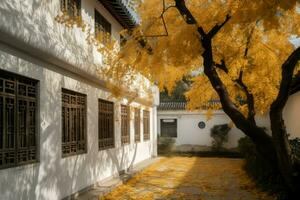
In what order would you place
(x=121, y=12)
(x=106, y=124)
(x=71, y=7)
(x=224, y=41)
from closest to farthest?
(x=71, y=7) < (x=224, y=41) < (x=121, y=12) < (x=106, y=124)

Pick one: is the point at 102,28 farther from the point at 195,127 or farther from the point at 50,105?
the point at 195,127

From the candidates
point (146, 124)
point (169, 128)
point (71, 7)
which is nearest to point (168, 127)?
point (169, 128)

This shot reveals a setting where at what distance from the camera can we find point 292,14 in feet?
32.6

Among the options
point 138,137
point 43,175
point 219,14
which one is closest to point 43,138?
point 43,175

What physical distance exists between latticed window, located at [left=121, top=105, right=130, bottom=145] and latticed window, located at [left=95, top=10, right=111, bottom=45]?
11.4 feet

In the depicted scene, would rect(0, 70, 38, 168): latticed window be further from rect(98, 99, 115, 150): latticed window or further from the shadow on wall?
rect(98, 99, 115, 150): latticed window

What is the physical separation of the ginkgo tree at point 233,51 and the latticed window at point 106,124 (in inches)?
79.6

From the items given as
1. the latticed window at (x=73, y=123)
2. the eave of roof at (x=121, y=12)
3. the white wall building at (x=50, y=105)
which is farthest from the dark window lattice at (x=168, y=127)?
the latticed window at (x=73, y=123)

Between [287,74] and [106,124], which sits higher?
[287,74]

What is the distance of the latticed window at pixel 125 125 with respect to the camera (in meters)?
15.6

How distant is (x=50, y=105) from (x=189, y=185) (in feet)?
20.0

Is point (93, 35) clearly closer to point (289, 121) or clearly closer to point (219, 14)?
point (219, 14)

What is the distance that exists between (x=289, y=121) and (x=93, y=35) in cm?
940

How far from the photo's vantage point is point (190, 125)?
2753 centimetres
